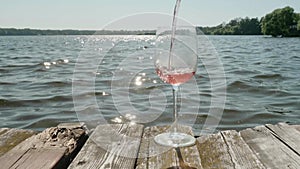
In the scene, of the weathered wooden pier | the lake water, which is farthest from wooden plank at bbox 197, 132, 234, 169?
the lake water

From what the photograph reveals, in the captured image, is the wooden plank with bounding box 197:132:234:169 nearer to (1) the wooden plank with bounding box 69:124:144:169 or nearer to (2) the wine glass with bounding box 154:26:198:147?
(1) the wooden plank with bounding box 69:124:144:169

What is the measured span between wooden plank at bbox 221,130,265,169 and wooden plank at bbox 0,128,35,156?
1705 millimetres

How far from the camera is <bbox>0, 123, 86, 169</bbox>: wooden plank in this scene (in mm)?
2182

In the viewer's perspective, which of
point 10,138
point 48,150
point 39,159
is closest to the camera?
point 39,159

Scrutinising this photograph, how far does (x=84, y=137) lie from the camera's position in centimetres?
281

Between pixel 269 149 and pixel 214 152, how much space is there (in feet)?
1.47

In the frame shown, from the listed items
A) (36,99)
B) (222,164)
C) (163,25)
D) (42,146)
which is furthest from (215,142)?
(36,99)

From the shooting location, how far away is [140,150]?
2406 millimetres

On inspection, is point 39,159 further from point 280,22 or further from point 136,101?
point 280,22

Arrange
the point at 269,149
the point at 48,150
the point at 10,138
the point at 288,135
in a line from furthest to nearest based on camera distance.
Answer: the point at 10,138
the point at 288,135
the point at 269,149
the point at 48,150

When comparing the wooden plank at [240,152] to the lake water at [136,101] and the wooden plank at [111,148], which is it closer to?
the wooden plank at [111,148]

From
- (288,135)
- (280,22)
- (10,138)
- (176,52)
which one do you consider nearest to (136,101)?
(10,138)

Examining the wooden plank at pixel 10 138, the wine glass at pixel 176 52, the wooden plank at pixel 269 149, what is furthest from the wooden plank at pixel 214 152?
the wooden plank at pixel 10 138

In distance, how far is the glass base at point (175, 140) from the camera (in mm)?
2373
